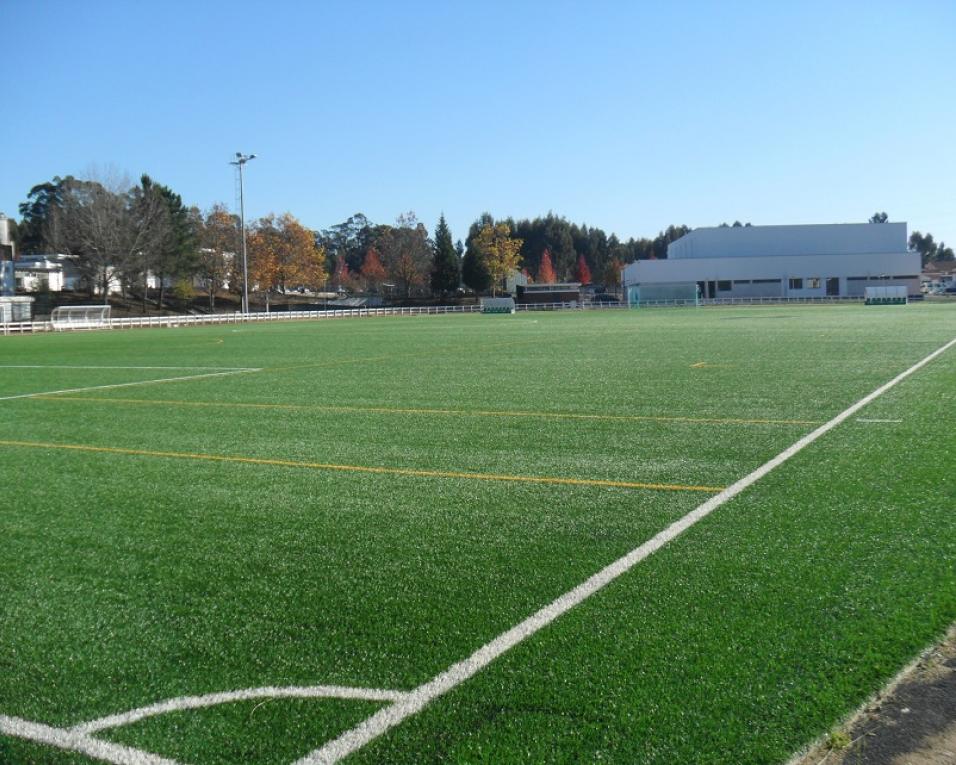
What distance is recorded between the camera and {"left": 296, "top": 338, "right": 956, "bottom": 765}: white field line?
3.06 metres

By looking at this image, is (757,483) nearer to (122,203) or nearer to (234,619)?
(234,619)

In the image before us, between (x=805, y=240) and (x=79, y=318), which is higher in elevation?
(x=805, y=240)

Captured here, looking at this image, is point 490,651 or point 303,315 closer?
point 490,651

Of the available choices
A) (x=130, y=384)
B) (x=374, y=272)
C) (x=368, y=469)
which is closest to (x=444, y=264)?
(x=374, y=272)

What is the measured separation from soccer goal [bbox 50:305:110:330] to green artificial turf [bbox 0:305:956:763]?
139 feet

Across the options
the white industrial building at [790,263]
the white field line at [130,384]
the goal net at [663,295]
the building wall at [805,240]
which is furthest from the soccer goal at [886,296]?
the white field line at [130,384]

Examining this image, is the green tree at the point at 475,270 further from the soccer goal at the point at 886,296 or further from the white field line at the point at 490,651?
the white field line at the point at 490,651

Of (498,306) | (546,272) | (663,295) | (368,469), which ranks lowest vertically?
(368,469)

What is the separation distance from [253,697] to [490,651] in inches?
39.1

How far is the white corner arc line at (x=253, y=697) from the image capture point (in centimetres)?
330

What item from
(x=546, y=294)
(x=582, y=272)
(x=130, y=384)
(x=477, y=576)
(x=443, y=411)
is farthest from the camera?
(x=582, y=272)

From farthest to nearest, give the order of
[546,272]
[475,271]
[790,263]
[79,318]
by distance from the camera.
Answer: [546,272]
[475,271]
[790,263]
[79,318]

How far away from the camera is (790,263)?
94.9m

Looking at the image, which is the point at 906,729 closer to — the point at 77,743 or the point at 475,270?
the point at 77,743
